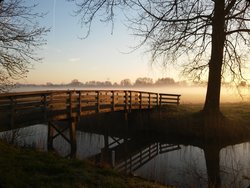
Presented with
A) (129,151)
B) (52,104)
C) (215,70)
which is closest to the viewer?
(52,104)

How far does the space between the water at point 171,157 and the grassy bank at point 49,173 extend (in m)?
2.66

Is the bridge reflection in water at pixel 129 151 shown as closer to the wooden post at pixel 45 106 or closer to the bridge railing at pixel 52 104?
the bridge railing at pixel 52 104

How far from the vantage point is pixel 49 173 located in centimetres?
817

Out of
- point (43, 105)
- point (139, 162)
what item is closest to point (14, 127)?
point (43, 105)

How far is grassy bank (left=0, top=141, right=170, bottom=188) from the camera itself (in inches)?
284

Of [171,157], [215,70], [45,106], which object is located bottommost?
[171,157]

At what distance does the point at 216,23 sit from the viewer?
17875 mm

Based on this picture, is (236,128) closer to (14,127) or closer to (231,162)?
(231,162)

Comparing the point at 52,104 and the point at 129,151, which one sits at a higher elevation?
the point at 52,104

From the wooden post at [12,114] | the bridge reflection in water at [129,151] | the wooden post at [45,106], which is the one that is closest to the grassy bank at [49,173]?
the wooden post at [12,114]

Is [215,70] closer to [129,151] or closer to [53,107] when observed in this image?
[129,151]

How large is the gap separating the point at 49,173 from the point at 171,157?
8314 mm

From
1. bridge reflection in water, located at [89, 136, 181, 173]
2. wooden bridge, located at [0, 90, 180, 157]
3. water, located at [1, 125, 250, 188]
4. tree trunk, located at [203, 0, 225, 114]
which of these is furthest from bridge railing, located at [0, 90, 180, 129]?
tree trunk, located at [203, 0, 225, 114]

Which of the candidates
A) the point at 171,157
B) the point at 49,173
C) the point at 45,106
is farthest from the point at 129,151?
the point at 49,173
